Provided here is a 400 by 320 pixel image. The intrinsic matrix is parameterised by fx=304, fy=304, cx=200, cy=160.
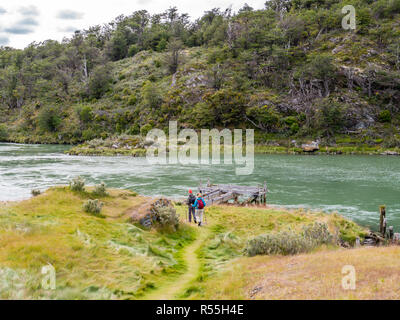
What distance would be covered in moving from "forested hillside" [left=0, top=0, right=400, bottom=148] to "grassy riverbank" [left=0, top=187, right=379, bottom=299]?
64373 mm

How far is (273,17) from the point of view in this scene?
129750mm

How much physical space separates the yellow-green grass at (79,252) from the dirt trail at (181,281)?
0.27 m

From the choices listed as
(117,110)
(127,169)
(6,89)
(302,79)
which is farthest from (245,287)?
(6,89)

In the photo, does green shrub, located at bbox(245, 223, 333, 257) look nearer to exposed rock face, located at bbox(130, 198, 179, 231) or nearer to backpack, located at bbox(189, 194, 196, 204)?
exposed rock face, located at bbox(130, 198, 179, 231)

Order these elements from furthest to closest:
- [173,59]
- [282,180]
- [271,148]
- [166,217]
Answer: [173,59] < [271,148] < [282,180] < [166,217]

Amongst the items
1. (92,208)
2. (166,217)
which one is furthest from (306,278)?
(92,208)

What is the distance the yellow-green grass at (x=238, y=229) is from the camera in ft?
38.0

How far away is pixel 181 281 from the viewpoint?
980cm

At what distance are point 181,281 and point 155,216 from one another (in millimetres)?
5515

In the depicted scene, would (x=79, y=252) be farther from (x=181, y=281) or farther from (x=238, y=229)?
(x=238, y=229)

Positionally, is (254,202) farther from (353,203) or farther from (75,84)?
(75,84)

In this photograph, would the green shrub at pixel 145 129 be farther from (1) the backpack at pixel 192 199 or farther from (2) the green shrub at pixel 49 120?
(1) the backpack at pixel 192 199

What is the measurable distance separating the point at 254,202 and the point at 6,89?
139 metres

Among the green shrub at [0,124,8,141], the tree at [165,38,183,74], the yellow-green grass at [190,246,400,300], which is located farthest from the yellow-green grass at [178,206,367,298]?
the green shrub at [0,124,8,141]
